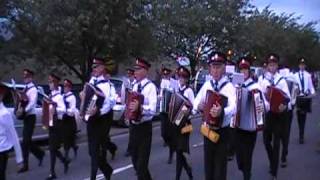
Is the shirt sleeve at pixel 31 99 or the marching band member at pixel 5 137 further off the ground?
the shirt sleeve at pixel 31 99

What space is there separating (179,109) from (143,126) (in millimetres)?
1591

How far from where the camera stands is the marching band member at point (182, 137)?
1083 cm

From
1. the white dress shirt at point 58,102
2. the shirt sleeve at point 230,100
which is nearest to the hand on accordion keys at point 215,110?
the shirt sleeve at point 230,100

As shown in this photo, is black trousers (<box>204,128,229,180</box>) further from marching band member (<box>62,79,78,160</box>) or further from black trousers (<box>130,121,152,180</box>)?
marching band member (<box>62,79,78,160</box>)

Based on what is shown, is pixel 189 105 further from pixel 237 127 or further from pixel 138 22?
pixel 138 22

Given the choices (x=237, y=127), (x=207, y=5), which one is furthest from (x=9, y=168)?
(x=207, y=5)

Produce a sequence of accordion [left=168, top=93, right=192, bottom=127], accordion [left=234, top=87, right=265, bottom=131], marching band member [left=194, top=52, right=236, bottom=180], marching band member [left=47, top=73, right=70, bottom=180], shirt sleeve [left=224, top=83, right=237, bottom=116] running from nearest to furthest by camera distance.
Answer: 1. shirt sleeve [left=224, top=83, right=237, bottom=116]
2. marching band member [left=194, top=52, right=236, bottom=180]
3. accordion [left=234, top=87, right=265, bottom=131]
4. accordion [left=168, top=93, right=192, bottom=127]
5. marching band member [left=47, top=73, right=70, bottom=180]

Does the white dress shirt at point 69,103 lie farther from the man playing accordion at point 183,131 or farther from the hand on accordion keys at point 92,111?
the hand on accordion keys at point 92,111

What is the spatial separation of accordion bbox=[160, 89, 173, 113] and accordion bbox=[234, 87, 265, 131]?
10.1 feet

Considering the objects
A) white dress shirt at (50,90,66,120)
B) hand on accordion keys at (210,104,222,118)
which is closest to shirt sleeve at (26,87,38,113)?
white dress shirt at (50,90,66,120)

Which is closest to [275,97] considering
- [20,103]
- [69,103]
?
[69,103]

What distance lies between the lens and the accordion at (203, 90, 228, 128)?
7953 mm

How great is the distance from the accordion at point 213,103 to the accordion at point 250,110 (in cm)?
121

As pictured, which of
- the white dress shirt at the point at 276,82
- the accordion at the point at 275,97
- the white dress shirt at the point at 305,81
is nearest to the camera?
the accordion at the point at 275,97
